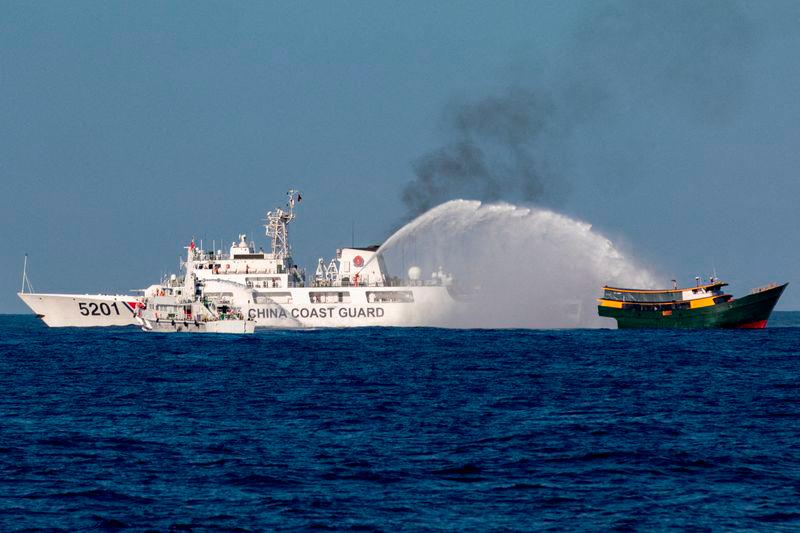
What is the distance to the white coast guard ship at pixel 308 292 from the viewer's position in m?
103

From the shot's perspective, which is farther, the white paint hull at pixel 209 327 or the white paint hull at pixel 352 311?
the white paint hull at pixel 352 311

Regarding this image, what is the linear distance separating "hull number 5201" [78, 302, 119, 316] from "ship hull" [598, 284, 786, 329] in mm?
53335

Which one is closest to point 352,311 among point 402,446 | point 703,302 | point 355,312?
point 355,312

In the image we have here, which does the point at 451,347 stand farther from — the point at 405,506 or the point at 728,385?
the point at 405,506

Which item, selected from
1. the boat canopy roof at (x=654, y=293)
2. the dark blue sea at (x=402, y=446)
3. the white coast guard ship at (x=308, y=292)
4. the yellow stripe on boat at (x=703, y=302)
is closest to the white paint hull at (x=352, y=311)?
the white coast guard ship at (x=308, y=292)

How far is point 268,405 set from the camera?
130 ft

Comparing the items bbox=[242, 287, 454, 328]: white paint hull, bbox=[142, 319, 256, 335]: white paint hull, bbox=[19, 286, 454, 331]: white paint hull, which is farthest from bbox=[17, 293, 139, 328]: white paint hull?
bbox=[242, 287, 454, 328]: white paint hull

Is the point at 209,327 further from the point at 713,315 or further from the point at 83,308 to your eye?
the point at 713,315

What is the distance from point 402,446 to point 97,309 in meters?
87.0

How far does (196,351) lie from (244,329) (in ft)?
62.6

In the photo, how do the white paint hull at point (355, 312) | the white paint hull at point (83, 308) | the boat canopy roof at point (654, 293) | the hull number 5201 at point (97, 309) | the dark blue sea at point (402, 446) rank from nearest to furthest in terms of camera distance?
the dark blue sea at point (402, 446) → the boat canopy roof at point (654, 293) → the white paint hull at point (355, 312) → the white paint hull at point (83, 308) → the hull number 5201 at point (97, 309)

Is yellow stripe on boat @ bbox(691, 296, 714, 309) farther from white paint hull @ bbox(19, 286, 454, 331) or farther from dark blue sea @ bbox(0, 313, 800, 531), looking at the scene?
dark blue sea @ bbox(0, 313, 800, 531)

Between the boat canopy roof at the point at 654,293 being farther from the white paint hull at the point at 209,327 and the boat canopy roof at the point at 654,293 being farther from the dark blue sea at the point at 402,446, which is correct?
the white paint hull at the point at 209,327

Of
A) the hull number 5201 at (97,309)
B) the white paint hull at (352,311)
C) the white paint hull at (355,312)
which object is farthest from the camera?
the hull number 5201 at (97,309)
